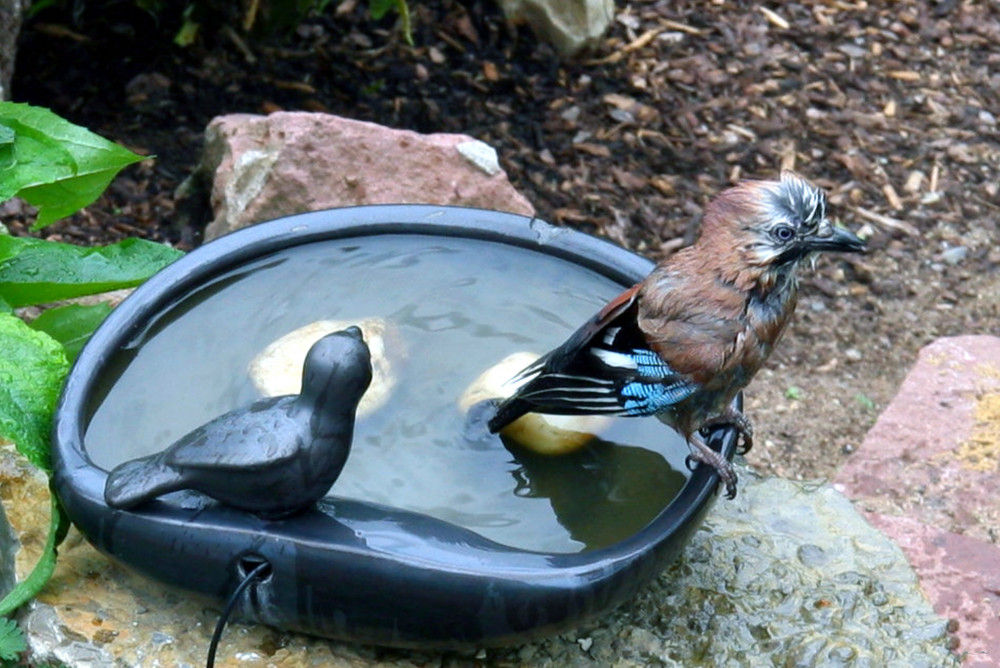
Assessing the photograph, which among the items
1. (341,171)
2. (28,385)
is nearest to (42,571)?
(28,385)

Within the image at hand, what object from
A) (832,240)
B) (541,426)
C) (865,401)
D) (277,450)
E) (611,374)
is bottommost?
(865,401)

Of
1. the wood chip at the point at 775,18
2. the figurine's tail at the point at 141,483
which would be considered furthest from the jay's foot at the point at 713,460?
the wood chip at the point at 775,18

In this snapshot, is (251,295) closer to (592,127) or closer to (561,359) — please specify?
(561,359)

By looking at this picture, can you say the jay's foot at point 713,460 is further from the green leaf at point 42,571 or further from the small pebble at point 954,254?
the small pebble at point 954,254

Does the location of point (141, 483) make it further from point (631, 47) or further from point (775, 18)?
point (775, 18)

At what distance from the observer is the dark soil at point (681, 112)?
421cm

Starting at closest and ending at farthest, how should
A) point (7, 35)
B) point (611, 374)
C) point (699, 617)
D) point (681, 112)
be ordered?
point (611, 374), point (699, 617), point (7, 35), point (681, 112)

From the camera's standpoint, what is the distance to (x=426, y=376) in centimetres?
254

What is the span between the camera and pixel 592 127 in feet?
15.4

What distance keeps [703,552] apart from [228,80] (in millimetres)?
2953

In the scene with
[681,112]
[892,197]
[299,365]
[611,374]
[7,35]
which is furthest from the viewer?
[681,112]

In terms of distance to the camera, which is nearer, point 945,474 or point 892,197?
point 945,474

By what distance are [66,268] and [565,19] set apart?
264 cm

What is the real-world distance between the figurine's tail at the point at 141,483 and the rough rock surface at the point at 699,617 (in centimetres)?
23
